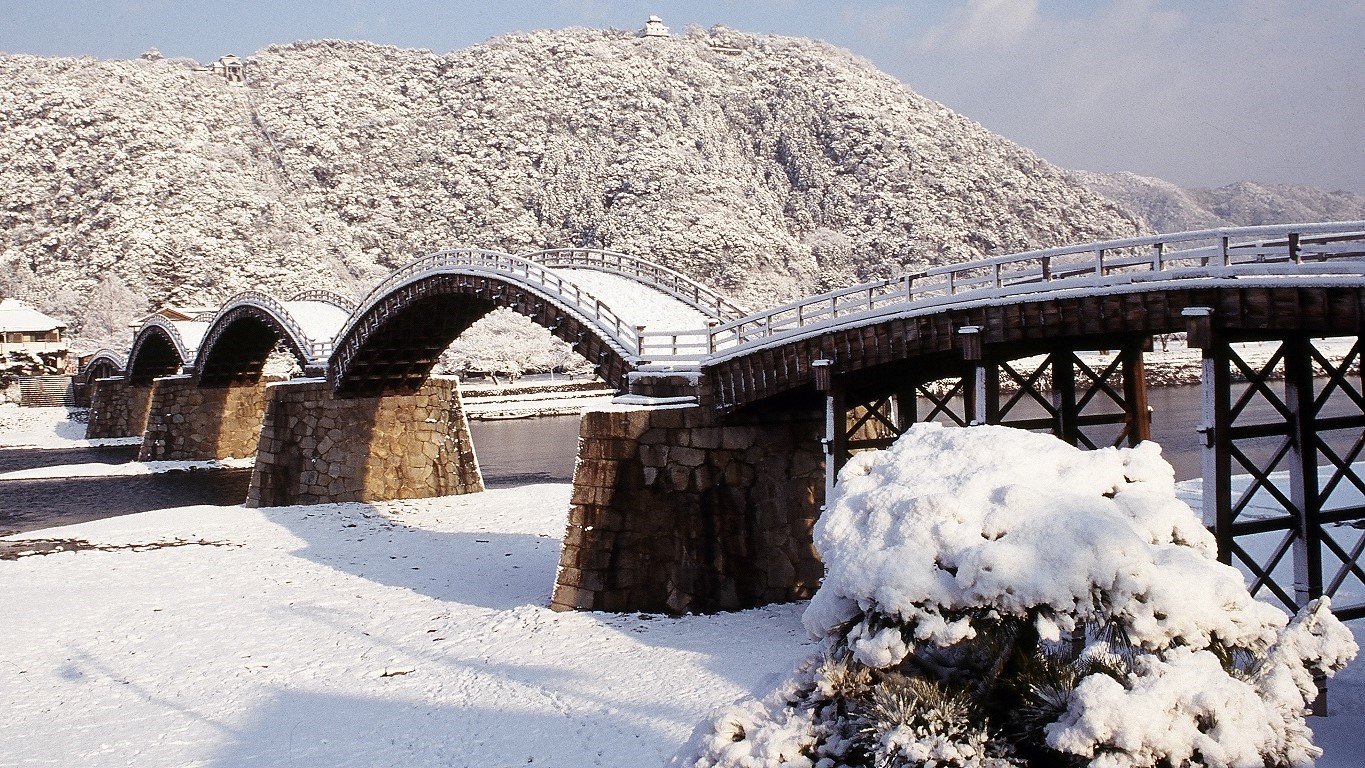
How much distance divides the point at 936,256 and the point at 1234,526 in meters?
103

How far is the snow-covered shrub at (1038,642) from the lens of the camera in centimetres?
498

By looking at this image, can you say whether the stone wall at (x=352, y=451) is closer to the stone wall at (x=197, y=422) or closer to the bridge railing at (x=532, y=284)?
the bridge railing at (x=532, y=284)

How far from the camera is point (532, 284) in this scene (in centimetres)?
2711

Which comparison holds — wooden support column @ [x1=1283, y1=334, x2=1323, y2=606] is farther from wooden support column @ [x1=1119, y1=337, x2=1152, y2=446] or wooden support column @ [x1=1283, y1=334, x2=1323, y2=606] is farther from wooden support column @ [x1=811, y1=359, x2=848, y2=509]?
wooden support column @ [x1=811, y1=359, x2=848, y2=509]

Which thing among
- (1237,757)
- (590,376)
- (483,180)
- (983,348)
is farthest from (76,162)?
(1237,757)

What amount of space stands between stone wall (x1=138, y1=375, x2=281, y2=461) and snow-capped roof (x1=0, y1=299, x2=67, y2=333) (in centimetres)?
4286

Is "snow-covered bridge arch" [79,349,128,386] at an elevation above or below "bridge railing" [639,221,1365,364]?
above

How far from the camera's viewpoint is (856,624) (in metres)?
5.73

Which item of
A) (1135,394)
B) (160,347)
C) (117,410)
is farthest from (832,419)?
(117,410)

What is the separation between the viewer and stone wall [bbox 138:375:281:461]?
51.5m

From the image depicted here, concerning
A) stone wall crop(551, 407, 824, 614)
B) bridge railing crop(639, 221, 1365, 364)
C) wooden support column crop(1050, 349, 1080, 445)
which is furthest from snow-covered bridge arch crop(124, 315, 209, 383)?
wooden support column crop(1050, 349, 1080, 445)

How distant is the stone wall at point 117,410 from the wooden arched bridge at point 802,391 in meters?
35.3

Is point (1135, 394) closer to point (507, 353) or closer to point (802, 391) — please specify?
point (802, 391)

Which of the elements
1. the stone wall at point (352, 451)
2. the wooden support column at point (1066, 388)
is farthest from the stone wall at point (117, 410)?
the wooden support column at point (1066, 388)
